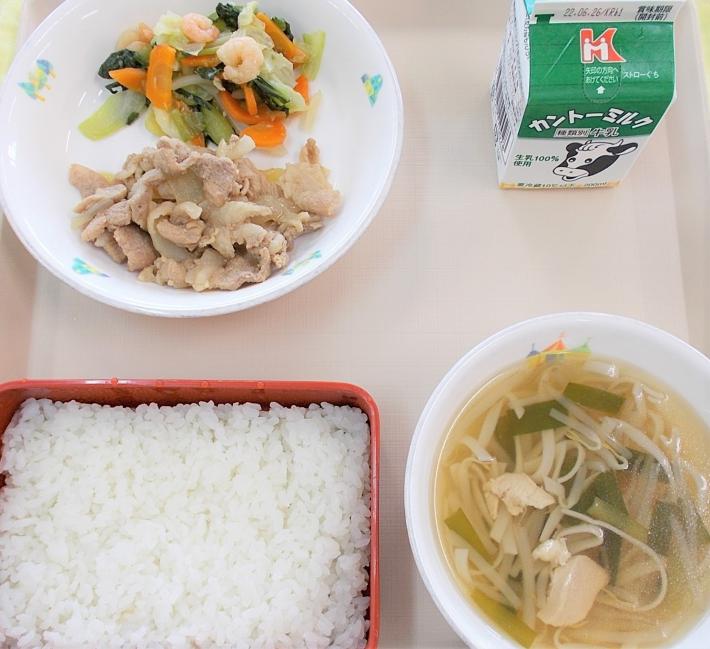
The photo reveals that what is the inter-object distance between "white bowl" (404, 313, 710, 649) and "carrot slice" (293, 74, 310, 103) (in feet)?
2.91

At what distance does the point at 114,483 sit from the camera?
5.04ft

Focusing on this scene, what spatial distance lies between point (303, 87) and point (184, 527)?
1083 millimetres

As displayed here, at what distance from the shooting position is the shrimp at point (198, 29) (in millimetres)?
1805

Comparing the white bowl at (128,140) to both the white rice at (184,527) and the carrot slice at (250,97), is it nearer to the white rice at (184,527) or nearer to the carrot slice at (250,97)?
the carrot slice at (250,97)

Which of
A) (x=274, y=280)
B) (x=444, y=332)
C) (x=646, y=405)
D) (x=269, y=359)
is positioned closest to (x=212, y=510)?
(x=269, y=359)

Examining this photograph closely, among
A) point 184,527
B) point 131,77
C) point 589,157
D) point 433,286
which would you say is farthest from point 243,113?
point 184,527

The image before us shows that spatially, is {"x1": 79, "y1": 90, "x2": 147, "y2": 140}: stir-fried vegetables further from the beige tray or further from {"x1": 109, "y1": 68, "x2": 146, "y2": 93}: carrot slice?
the beige tray

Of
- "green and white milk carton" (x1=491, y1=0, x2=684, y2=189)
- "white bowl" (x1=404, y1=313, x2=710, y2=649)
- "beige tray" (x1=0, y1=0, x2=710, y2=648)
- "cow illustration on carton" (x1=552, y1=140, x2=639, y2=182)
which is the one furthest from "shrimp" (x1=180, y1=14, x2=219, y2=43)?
"white bowl" (x1=404, y1=313, x2=710, y2=649)

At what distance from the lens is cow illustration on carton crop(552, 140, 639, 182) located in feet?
5.32

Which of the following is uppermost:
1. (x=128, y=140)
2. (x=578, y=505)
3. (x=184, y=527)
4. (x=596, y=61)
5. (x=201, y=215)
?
(x=596, y=61)

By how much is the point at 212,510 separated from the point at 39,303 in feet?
2.15

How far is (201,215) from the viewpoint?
5.48ft

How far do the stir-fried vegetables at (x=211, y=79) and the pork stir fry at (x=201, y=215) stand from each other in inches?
5.6

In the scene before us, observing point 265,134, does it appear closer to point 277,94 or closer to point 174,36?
point 277,94
